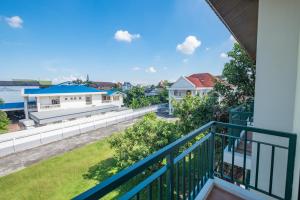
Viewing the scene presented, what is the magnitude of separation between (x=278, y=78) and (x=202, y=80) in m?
19.1

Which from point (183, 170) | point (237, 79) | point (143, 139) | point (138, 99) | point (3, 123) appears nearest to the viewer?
point (183, 170)

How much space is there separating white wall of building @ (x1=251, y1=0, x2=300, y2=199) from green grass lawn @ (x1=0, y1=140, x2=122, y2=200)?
503 cm

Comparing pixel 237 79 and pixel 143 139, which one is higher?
pixel 237 79

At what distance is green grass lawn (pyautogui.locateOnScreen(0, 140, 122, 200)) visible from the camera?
223 inches

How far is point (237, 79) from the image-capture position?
702cm

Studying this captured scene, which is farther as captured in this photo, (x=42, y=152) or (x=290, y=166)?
(x=42, y=152)

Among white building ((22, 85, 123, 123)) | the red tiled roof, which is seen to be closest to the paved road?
white building ((22, 85, 123, 123))

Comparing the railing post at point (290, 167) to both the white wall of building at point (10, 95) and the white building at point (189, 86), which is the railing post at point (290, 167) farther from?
the white wall of building at point (10, 95)

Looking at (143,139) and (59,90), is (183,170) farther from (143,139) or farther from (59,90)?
(59,90)

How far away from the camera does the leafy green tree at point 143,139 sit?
17.3 ft

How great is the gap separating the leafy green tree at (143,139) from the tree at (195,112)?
0.71 meters

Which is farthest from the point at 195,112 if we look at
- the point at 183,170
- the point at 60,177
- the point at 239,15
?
the point at 60,177

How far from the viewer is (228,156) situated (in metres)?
3.64

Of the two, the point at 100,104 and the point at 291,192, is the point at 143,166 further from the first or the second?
the point at 100,104
